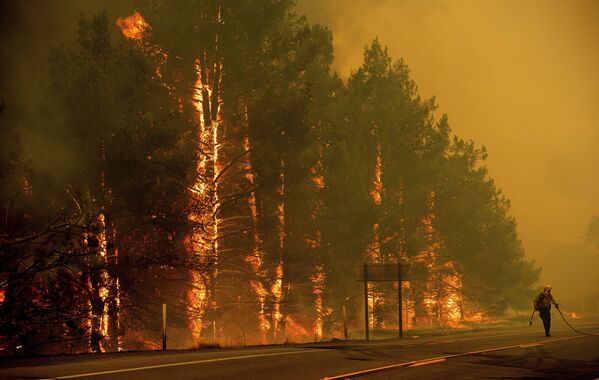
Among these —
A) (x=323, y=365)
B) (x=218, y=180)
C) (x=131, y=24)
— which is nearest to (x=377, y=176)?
(x=218, y=180)

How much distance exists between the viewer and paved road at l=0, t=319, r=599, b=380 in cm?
1030

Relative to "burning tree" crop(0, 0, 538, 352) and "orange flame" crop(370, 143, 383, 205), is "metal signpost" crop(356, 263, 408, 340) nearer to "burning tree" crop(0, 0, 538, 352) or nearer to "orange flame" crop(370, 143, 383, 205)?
"burning tree" crop(0, 0, 538, 352)


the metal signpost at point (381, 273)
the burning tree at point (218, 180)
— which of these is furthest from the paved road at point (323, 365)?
the metal signpost at point (381, 273)

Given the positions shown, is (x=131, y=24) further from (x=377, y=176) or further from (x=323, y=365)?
(x=323, y=365)

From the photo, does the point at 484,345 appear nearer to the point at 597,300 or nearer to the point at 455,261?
the point at 455,261

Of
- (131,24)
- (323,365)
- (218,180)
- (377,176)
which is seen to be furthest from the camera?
(377,176)

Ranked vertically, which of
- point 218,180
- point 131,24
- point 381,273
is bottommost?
point 381,273

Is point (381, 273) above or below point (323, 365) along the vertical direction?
above

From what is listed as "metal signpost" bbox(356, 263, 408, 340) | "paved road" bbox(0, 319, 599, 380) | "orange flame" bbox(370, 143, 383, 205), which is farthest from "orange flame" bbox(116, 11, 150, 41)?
"paved road" bbox(0, 319, 599, 380)

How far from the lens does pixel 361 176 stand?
35.8 m

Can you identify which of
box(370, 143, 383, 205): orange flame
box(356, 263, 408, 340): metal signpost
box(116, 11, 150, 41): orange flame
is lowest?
box(356, 263, 408, 340): metal signpost

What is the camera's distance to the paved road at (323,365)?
10305 millimetres

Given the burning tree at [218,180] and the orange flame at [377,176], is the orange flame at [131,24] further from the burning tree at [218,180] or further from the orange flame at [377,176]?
the orange flame at [377,176]

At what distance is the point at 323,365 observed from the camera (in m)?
12.1
